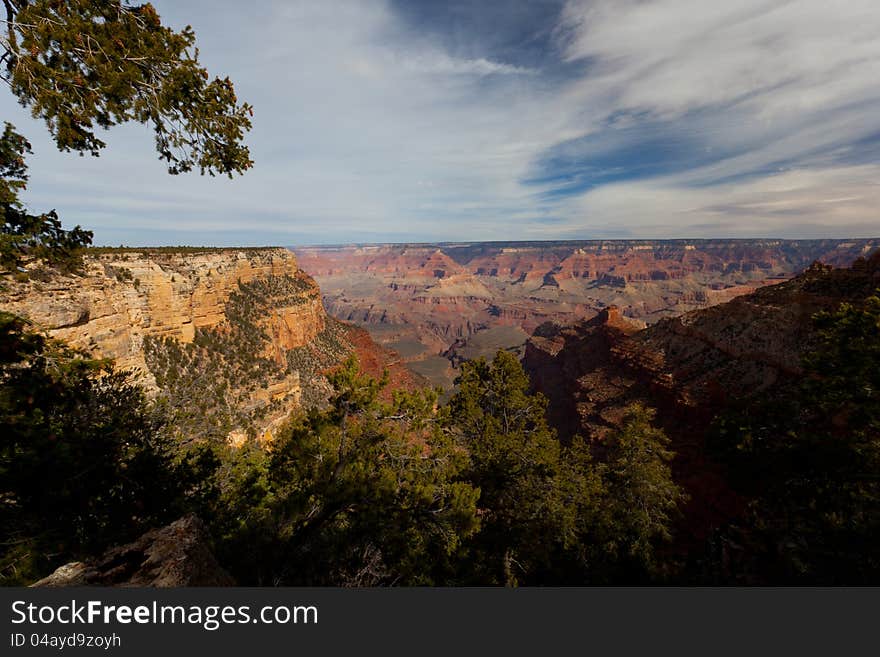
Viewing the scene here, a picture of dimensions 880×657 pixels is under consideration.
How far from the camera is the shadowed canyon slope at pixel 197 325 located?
14742 mm

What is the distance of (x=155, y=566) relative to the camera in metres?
3.97

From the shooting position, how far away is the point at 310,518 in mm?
9000

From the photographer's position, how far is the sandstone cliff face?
50.6 feet

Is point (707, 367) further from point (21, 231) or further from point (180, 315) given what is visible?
point (180, 315)

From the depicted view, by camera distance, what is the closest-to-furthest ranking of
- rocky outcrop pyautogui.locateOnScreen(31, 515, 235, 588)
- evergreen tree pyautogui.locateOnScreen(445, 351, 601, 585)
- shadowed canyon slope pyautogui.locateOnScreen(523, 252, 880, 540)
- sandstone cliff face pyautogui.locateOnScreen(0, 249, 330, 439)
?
rocky outcrop pyautogui.locateOnScreen(31, 515, 235, 588) → evergreen tree pyautogui.locateOnScreen(445, 351, 601, 585) → sandstone cliff face pyautogui.locateOnScreen(0, 249, 330, 439) → shadowed canyon slope pyautogui.locateOnScreen(523, 252, 880, 540)

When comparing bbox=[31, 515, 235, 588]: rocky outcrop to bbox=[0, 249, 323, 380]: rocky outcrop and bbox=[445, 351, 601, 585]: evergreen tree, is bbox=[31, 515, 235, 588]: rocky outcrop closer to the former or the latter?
bbox=[0, 249, 323, 380]: rocky outcrop

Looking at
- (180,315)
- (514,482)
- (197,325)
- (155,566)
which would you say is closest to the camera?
(155,566)

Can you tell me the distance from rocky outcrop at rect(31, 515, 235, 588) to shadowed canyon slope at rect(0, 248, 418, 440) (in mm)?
6691

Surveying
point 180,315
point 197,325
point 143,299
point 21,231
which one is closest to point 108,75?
point 21,231

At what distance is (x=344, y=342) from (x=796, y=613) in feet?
218

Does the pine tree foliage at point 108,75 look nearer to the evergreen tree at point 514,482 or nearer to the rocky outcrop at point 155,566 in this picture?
the rocky outcrop at point 155,566

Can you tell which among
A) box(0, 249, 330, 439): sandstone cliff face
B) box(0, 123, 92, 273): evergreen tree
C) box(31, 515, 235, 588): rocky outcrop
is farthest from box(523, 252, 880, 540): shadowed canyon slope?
box(0, 249, 330, 439): sandstone cliff face

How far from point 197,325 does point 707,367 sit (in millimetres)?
49722

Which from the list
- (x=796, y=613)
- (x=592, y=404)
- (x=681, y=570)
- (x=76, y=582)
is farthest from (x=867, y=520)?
(x=592, y=404)
